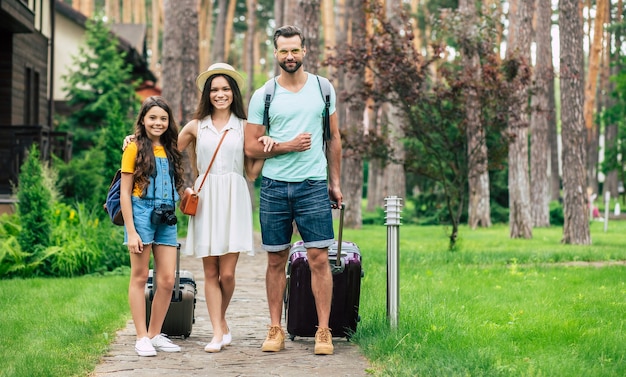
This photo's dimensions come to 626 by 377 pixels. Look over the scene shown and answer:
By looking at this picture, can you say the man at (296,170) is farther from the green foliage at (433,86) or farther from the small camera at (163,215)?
the green foliage at (433,86)

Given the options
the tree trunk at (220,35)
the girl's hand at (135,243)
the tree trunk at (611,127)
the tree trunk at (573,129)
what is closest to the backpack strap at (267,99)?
the girl's hand at (135,243)

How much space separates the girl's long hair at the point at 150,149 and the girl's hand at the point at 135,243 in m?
0.31

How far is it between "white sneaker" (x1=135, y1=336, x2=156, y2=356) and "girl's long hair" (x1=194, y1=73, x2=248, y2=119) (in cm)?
159

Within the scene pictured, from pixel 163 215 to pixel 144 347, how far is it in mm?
890

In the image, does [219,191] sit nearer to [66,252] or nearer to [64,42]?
[66,252]

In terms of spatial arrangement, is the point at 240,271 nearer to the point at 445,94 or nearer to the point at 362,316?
the point at 445,94

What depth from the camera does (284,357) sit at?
691 centimetres

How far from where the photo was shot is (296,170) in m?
7.02

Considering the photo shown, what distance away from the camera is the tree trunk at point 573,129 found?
19.7 metres

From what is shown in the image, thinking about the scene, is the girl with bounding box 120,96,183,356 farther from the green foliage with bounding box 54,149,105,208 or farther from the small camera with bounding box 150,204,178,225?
the green foliage with bounding box 54,149,105,208

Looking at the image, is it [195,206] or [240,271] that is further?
[240,271]

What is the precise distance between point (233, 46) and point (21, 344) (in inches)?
2636

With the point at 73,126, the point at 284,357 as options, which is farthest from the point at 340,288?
the point at 73,126

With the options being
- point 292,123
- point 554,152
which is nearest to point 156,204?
point 292,123
